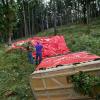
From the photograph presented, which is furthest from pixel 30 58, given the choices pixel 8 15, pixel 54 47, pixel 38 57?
pixel 8 15

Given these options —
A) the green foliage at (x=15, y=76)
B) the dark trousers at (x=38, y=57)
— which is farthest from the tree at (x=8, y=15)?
the dark trousers at (x=38, y=57)

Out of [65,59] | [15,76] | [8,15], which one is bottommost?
[15,76]

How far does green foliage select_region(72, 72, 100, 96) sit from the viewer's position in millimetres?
9695

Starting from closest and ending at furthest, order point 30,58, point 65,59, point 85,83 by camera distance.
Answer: point 85,83 < point 65,59 < point 30,58

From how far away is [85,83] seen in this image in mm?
9703

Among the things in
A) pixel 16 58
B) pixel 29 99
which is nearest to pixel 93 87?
pixel 29 99

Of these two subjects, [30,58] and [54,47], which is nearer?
[30,58]

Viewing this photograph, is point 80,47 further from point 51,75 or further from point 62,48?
point 51,75

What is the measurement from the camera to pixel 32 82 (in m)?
11.3

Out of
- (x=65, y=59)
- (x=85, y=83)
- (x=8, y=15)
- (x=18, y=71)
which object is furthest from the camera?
(x=8, y=15)

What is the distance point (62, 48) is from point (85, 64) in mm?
10755

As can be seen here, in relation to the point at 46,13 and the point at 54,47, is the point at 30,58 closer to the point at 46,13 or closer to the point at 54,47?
the point at 54,47

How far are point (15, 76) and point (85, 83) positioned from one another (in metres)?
6.81

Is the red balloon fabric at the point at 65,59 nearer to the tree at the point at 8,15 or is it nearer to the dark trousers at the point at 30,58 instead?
the dark trousers at the point at 30,58
